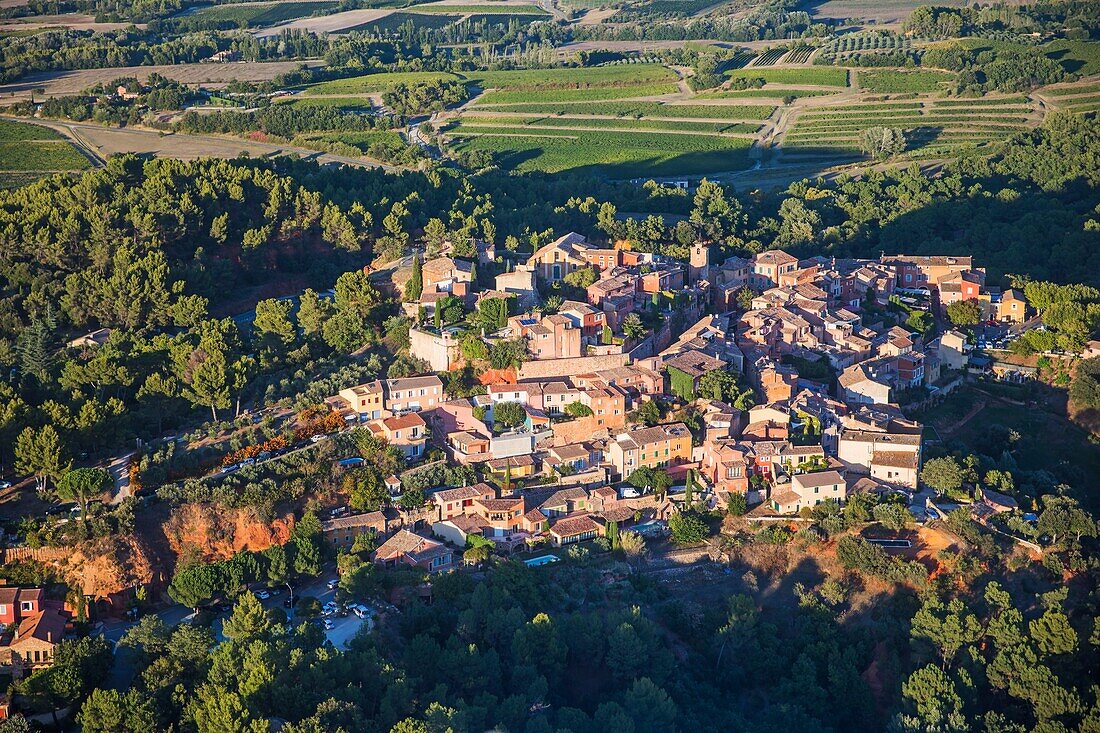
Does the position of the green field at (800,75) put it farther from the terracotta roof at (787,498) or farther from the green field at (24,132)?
the terracotta roof at (787,498)

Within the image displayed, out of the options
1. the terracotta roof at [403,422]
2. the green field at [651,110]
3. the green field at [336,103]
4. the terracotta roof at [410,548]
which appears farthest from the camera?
the green field at [651,110]

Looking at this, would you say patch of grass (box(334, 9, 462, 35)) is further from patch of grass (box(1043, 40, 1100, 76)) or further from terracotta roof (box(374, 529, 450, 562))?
terracotta roof (box(374, 529, 450, 562))

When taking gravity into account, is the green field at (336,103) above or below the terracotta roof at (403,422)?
above

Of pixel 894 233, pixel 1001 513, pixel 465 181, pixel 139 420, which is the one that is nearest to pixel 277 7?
pixel 465 181

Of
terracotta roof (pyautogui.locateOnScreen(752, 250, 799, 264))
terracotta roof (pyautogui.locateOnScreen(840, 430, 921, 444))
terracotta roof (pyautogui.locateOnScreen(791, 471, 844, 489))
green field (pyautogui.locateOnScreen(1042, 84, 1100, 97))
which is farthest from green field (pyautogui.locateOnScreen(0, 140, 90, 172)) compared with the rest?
green field (pyautogui.locateOnScreen(1042, 84, 1100, 97))

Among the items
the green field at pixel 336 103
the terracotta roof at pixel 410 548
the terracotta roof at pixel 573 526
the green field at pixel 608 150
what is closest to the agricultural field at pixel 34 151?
the green field at pixel 336 103
